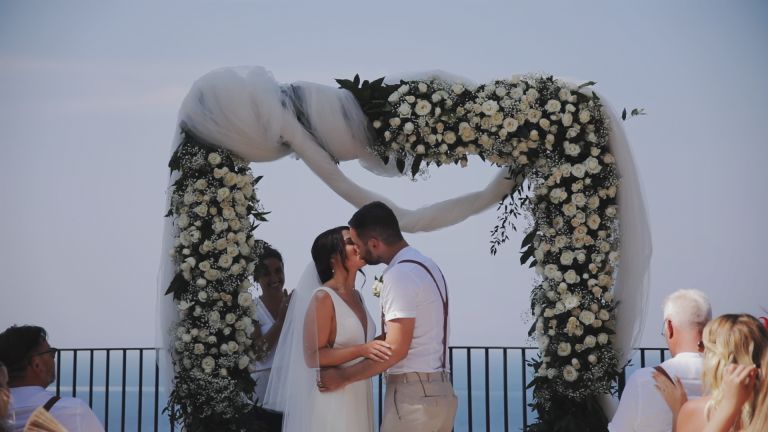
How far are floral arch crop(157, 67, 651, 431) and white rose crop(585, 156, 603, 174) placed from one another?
10 millimetres

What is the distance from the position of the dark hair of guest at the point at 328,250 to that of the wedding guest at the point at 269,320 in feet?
3.32

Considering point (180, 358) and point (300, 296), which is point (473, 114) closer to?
point (300, 296)

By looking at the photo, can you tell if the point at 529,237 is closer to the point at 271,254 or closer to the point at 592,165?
the point at 592,165

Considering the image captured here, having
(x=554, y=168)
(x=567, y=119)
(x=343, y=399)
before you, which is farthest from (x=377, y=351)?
(x=567, y=119)

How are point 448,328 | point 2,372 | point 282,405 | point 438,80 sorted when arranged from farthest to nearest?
point 438,80 → point 282,405 → point 448,328 → point 2,372

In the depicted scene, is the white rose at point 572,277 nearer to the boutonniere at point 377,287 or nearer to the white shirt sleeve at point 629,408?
the boutonniere at point 377,287

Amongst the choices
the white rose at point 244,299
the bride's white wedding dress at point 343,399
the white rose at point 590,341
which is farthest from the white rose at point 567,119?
the white rose at point 244,299

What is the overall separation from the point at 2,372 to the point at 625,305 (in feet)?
13.9

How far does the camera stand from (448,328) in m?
4.16

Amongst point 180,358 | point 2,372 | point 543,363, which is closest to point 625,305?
point 543,363

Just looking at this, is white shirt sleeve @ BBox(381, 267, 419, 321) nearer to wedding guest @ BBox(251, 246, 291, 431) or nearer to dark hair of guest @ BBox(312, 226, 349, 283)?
dark hair of guest @ BBox(312, 226, 349, 283)

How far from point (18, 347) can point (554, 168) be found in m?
3.76

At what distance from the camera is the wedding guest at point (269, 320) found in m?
5.34

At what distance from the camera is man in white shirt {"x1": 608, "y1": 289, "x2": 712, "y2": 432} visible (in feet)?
8.91
